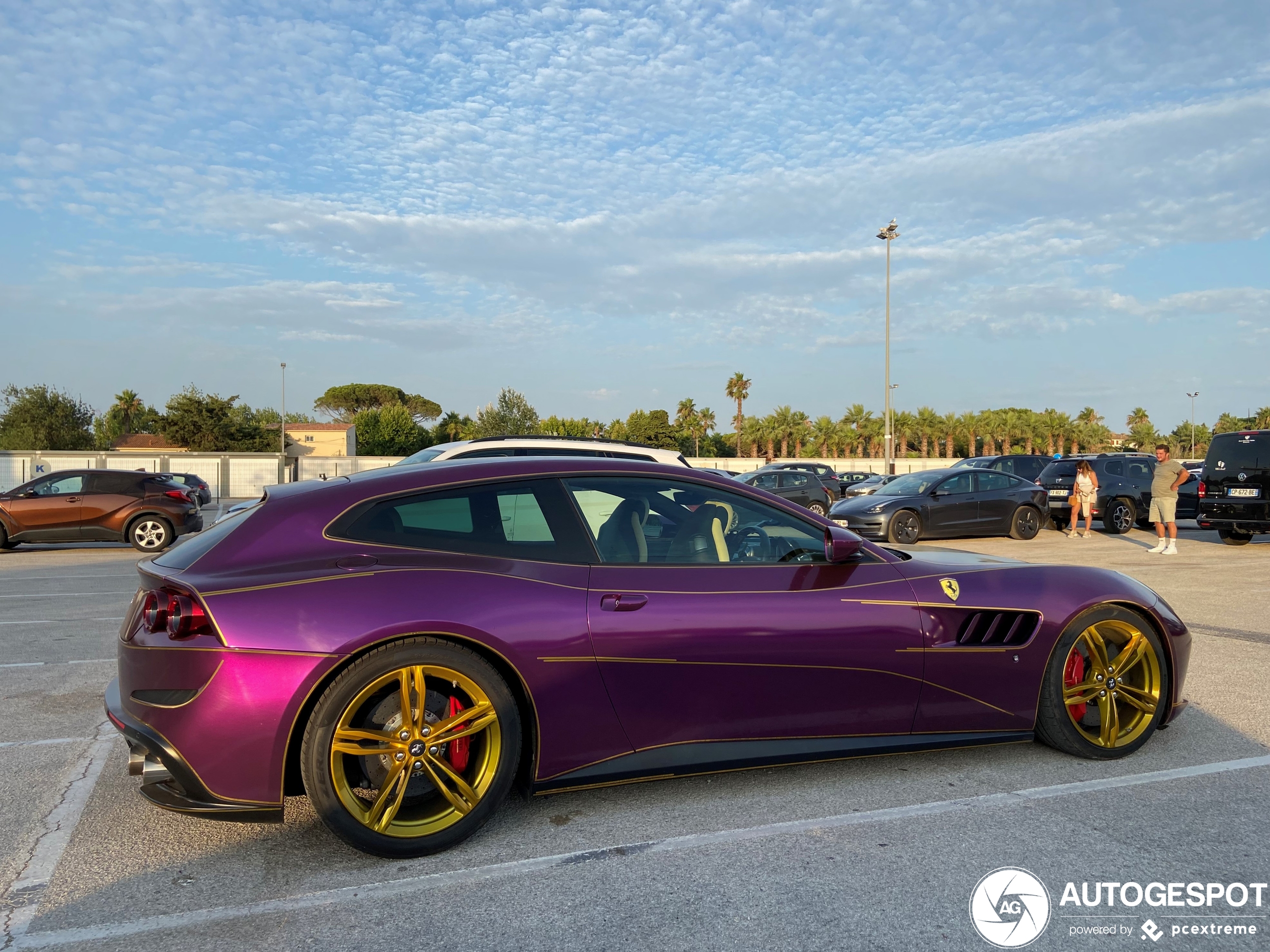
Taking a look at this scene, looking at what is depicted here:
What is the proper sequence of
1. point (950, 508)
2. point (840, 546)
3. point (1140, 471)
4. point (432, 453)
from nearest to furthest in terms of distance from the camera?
point (840, 546) < point (432, 453) < point (950, 508) < point (1140, 471)

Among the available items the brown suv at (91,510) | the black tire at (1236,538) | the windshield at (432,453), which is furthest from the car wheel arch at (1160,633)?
the brown suv at (91,510)

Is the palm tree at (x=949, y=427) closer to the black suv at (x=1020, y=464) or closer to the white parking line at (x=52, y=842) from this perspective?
the black suv at (x=1020, y=464)

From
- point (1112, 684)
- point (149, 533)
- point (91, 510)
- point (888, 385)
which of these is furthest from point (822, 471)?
point (1112, 684)

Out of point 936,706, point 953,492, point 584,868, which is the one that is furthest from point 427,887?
point 953,492

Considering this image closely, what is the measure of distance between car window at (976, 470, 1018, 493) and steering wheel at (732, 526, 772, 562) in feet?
48.0

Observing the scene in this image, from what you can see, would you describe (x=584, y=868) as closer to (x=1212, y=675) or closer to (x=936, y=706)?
(x=936, y=706)

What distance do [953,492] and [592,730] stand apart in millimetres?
15069

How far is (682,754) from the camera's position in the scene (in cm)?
353

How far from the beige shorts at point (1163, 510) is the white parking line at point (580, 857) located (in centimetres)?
1153

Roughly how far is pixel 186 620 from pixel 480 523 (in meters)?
1.09

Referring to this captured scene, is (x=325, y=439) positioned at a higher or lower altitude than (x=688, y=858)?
higher

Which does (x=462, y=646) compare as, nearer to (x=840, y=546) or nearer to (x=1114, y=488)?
(x=840, y=546)

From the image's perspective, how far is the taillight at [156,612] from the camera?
3207 millimetres

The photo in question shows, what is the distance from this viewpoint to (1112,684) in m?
4.23
